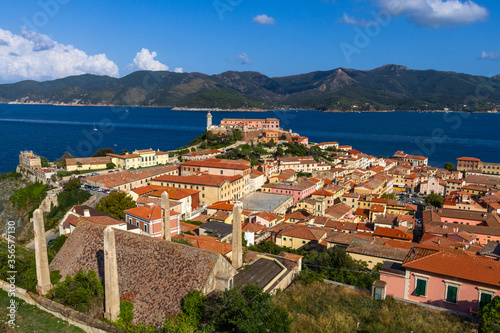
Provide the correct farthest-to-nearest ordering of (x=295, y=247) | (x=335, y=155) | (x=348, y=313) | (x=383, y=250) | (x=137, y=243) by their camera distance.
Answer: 1. (x=335, y=155)
2. (x=295, y=247)
3. (x=383, y=250)
4. (x=137, y=243)
5. (x=348, y=313)

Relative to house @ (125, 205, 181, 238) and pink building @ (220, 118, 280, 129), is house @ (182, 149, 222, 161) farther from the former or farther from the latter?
house @ (125, 205, 181, 238)

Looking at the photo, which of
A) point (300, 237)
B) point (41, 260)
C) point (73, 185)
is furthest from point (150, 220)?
point (73, 185)

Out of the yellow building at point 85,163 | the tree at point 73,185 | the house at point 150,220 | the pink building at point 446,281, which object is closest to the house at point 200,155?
the yellow building at point 85,163

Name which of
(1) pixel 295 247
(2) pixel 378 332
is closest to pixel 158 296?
(2) pixel 378 332

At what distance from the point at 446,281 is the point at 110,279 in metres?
10.1

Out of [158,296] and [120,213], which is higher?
[158,296]

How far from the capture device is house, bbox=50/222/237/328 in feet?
34.2

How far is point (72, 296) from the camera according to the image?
1114 centimetres

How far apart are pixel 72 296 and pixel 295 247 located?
61.9 ft

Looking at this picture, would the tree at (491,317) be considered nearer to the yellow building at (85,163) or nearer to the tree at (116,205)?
the tree at (116,205)

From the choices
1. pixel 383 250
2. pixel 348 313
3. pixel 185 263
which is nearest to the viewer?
pixel 348 313

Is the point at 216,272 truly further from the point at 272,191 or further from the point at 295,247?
the point at 272,191

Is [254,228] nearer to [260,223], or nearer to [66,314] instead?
[260,223]

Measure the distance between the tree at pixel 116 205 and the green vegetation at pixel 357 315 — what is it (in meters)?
19.5
